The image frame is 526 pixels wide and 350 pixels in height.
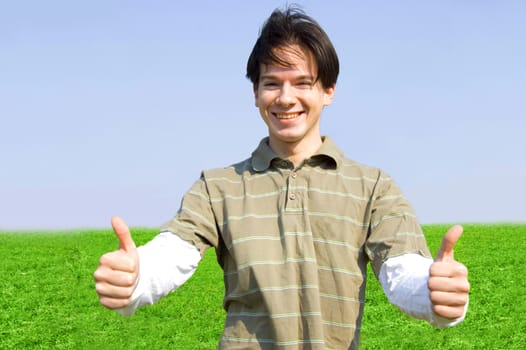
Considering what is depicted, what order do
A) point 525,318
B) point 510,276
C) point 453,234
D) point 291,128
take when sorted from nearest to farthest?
1. point 453,234
2. point 291,128
3. point 525,318
4. point 510,276

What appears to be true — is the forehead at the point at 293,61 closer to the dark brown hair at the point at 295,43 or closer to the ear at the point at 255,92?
the dark brown hair at the point at 295,43

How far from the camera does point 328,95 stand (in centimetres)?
330

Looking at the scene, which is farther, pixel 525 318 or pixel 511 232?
pixel 511 232

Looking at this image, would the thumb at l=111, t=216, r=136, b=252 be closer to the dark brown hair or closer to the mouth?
the mouth

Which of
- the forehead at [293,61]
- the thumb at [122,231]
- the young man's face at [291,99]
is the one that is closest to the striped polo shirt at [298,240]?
the young man's face at [291,99]

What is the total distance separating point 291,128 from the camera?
3.12 meters

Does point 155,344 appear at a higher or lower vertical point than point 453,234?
lower

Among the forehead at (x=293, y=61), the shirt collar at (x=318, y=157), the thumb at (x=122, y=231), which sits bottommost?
the thumb at (x=122, y=231)

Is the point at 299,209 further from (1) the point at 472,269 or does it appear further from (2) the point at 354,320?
(1) the point at 472,269

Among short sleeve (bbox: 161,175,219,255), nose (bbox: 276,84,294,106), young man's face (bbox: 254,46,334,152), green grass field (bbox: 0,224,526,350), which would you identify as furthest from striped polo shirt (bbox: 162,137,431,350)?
green grass field (bbox: 0,224,526,350)

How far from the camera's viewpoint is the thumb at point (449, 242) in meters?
2.41

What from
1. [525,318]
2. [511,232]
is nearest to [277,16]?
[525,318]

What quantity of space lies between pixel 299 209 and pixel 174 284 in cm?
61

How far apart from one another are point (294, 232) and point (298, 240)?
0.04 m
